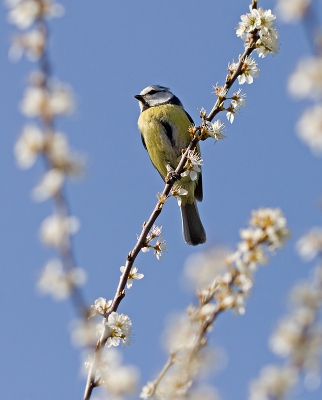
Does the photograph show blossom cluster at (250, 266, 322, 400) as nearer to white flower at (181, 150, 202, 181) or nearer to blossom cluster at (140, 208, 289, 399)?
blossom cluster at (140, 208, 289, 399)

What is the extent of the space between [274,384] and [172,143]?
196 inches

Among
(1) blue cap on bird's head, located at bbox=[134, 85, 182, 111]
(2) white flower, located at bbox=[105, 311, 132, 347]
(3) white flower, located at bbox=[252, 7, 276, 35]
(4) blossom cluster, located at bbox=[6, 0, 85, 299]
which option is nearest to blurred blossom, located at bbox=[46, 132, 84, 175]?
(4) blossom cluster, located at bbox=[6, 0, 85, 299]

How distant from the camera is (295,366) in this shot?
1637 mm

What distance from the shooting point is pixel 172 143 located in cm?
650

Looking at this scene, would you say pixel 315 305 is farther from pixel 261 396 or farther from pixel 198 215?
pixel 198 215

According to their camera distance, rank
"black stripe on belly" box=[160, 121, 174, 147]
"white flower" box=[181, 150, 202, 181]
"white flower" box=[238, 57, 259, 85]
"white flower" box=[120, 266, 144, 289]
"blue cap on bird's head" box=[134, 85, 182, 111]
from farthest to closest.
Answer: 1. "blue cap on bird's head" box=[134, 85, 182, 111]
2. "black stripe on belly" box=[160, 121, 174, 147]
3. "white flower" box=[181, 150, 202, 181]
4. "white flower" box=[238, 57, 259, 85]
5. "white flower" box=[120, 266, 144, 289]

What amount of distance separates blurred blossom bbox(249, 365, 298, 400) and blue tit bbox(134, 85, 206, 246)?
4.60 m

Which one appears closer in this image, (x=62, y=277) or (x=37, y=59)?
(x=62, y=277)

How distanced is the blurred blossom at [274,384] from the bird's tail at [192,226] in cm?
491

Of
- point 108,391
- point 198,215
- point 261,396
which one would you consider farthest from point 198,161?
point 198,215

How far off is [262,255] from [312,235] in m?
0.32

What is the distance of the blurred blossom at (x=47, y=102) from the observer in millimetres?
1845

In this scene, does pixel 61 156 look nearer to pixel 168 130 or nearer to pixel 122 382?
pixel 122 382

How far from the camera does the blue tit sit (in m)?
6.52
